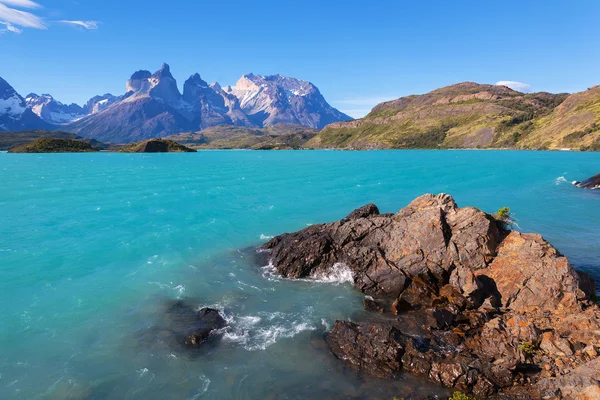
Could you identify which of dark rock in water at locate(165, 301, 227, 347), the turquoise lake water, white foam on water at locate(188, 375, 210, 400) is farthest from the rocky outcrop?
dark rock in water at locate(165, 301, 227, 347)

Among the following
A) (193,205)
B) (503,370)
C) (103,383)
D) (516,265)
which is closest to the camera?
(503,370)

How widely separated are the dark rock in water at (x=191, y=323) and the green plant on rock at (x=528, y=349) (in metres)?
21.2

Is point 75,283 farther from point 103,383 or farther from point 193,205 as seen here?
point 193,205

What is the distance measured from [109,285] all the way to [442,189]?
3544 inches

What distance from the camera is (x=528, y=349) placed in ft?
70.2

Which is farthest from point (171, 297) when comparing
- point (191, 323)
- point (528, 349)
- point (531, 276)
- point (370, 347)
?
point (531, 276)

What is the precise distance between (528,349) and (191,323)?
79.8ft

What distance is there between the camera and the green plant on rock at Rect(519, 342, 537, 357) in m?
21.2

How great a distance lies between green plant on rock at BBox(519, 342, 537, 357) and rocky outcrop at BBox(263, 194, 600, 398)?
0.06m

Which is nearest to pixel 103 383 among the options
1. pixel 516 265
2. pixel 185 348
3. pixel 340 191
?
pixel 185 348

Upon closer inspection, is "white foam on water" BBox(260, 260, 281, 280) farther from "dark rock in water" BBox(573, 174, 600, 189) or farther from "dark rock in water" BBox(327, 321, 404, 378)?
"dark rock in water" BBox(573, 174, 600, 189)

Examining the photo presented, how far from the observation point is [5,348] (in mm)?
24938

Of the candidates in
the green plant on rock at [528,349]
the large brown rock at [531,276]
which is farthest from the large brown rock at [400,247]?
the green plant on rock at [528,349]

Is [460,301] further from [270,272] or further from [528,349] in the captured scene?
[270,272]
